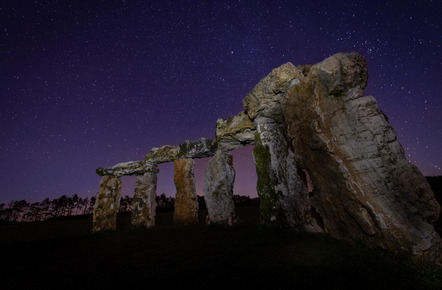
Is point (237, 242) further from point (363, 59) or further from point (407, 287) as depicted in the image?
point (363, 59)

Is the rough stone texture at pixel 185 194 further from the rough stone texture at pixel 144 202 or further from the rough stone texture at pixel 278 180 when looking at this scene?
the rough stone texture at pixel 278 180

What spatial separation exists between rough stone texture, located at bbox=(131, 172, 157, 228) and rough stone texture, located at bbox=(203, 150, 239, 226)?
2972mm

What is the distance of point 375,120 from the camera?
4617 mm

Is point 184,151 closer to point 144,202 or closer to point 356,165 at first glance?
point 144,202

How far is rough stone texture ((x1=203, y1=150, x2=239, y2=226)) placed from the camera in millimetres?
8570

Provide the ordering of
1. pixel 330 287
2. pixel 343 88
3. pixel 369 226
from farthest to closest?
pixel 343 88 → pixel 369 226 → pixel 330 287

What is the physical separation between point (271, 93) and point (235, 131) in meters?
2.22

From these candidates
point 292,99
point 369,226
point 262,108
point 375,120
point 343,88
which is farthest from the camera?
point 262,108

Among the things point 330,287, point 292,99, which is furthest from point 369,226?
point 292,99

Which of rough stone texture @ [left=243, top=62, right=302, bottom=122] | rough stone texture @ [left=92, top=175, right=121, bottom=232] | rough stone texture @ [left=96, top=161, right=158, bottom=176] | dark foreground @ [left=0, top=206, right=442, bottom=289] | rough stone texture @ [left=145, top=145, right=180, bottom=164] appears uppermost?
rough stone texture @ [left=243, top=62, right=302, bottom=122]

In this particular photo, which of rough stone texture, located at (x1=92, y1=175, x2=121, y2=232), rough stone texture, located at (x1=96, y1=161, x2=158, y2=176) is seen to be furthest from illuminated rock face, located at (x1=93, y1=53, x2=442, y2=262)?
rough stone texture, located at (x1=92, y1=175, x2=121, y2=232)

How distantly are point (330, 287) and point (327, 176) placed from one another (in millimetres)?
2828

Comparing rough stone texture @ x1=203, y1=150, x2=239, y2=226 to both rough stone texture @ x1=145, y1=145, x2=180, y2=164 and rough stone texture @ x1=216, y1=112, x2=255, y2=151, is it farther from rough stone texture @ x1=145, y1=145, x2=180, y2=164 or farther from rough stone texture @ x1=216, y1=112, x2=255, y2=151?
rough stone texture @ x1=145, y1=145, x2=180, y2=164

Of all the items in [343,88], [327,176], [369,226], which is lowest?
[369,226]
